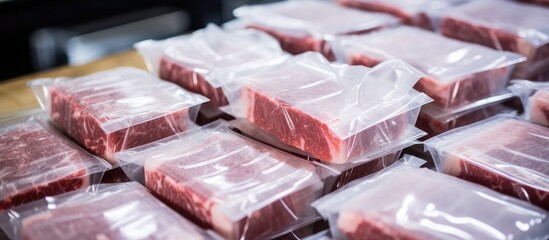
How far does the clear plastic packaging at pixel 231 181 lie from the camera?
1260 mm

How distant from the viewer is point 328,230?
51.5 inches

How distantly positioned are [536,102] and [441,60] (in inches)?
12.3

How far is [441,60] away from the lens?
183 cm

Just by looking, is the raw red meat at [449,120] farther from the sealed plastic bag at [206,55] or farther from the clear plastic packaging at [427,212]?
the sealed plastic bag at [206,55]

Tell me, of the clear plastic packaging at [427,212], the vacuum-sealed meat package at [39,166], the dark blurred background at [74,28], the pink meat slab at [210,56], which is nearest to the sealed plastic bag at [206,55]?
the pink meat slab at [210,56]

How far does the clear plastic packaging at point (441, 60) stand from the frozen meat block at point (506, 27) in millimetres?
117

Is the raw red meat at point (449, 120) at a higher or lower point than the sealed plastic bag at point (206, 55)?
lower

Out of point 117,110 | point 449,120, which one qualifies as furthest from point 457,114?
point 117,110

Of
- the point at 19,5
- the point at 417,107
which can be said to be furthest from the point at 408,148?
the point at 19,5

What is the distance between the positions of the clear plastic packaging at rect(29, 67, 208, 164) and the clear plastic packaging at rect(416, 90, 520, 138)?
0.68 m

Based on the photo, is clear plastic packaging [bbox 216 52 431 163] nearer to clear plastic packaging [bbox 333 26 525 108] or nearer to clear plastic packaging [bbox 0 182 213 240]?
clear plastic packaging [bbox 333 26 525 108]

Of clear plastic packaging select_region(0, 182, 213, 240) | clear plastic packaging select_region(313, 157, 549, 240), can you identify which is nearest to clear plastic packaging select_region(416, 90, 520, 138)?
clear plastic packaging select_region(313, 157, 549, 240)

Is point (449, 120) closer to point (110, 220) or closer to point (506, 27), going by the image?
point (506, 27)

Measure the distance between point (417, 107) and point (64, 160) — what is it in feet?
3.15
